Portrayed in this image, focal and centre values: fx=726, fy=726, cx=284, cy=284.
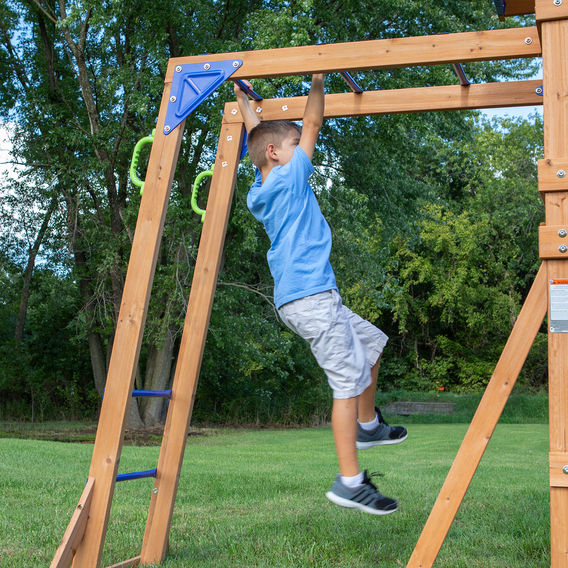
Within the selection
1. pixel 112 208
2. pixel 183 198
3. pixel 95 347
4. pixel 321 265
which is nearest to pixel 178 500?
pixel 321 265

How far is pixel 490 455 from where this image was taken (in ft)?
35.8

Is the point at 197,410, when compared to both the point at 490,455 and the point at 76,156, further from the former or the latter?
the point at 490,455

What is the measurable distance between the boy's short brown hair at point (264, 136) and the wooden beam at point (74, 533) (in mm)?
1659

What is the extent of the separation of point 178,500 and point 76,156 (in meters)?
11.3

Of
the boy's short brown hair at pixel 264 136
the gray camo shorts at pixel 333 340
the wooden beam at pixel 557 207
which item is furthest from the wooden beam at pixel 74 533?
the wooden beam at pixel 557 207

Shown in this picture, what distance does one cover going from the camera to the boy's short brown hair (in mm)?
3334

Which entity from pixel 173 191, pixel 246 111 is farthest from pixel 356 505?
pixel 173 191

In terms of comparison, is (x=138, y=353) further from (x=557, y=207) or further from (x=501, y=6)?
(x=501, y=6)

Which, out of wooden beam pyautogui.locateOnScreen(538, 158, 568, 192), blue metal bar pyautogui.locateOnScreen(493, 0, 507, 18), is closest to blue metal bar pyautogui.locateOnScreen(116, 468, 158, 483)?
wooden beam pyautogui.locateOnScreen(538, 158, 568, 192)

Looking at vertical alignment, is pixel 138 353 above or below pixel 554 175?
below

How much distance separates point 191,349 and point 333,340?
1113 mm

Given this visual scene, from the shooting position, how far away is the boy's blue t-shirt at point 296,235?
315 centimetres

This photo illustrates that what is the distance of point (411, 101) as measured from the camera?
4012 mm

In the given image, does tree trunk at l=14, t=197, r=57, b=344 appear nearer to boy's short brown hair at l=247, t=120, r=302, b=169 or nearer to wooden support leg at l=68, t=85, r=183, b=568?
wooden support leg at l=68, t=85, r=183, b=568
